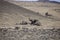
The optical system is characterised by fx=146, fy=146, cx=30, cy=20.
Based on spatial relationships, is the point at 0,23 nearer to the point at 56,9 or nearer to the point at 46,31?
the point at 46,31

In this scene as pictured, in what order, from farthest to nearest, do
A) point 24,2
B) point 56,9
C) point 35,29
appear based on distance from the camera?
1. point 24,2
2. point 56,9
3. point 35,29

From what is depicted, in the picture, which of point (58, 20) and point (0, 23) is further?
point (58, 20)

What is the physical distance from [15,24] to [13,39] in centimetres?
56

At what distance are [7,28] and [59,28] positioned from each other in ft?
2.74

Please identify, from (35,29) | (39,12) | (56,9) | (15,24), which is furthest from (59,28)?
(56,9)

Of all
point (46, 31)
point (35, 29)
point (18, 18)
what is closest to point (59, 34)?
point (46, 31)

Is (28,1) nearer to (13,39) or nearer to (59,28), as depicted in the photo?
(59,28)

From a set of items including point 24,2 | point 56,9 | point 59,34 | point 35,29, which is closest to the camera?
point 59,34

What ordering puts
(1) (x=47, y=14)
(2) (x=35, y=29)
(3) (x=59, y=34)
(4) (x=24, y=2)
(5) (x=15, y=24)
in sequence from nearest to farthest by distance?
(3) (x=59, y=34) → (2) (x=35, y=29) → (5) (x=15, y=24) → (1) (x=47, y=14) → (4) (x=24, y=2)

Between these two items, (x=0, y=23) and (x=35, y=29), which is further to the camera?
(x=0, y=23)

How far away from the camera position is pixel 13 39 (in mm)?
1965

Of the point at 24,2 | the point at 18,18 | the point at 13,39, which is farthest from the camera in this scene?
the point at 24,2

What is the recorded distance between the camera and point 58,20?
9.24ft

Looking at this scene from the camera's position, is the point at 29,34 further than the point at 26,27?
No
